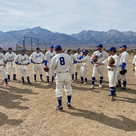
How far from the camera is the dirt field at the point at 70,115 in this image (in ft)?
11.5

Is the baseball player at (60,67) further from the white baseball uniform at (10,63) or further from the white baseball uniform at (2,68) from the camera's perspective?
the white baseball uniform at (10,63)

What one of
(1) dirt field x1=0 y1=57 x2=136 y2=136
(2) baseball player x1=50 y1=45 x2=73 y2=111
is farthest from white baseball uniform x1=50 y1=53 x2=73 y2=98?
(1) dirt field x1=0 y1=57 x2=136 y2=136

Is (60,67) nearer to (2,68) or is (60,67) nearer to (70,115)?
(70,115)

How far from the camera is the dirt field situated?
3510 millimetres

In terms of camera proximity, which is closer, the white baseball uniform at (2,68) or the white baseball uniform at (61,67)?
the white baseball uniform at (61,67)

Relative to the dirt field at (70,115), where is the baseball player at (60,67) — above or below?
above

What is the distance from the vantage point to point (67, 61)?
454 centimetres

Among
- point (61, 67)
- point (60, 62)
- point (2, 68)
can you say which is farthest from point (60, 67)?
point (2, 68)

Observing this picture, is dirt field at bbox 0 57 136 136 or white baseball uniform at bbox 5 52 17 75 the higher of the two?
white baseball uniform at bbox 5 52 17 75

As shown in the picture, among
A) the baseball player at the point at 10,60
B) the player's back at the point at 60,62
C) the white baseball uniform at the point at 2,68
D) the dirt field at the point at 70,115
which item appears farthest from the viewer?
the baseball player at the point at 10,60

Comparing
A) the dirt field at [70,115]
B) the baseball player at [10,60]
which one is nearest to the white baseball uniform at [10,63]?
the baseball player at [10,60]

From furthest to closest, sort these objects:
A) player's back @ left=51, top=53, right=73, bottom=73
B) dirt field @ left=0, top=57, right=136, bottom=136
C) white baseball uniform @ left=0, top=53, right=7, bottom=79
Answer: white baseball uniform @ left=0, top=53, right=7, bottom=79
player's back @ left=51, top=53, right=73, bottom=73
dirt field @ left=0, top=57, right=136, bottom=136

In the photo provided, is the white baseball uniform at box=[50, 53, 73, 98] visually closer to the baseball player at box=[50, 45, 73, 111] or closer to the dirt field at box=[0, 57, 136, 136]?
the baseball player at box=[50, 45, 73, 111]

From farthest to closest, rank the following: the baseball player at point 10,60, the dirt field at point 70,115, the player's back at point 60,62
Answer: the baseball player at point 10,60
the player's back at point 60,62
the dirt field at point 70,115
